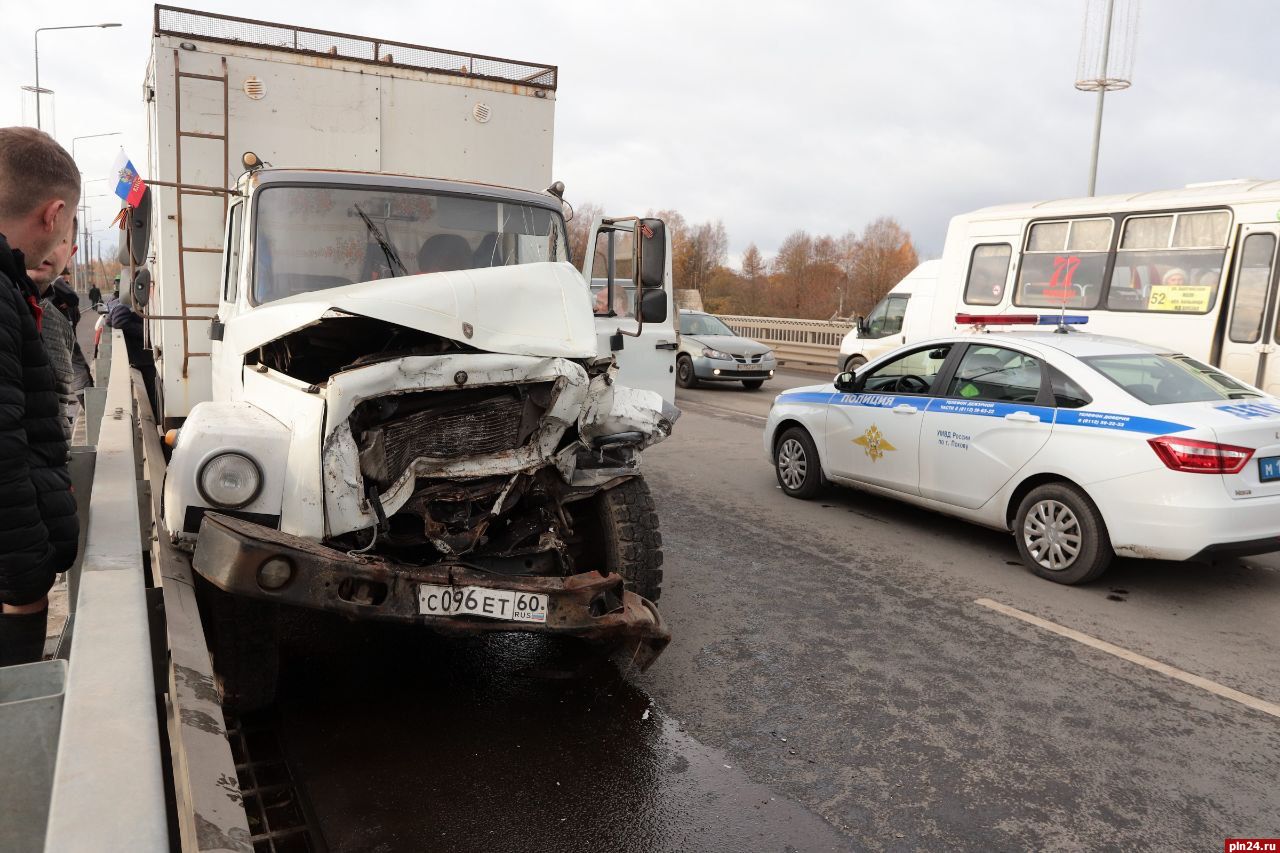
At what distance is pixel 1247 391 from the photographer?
6387 mm

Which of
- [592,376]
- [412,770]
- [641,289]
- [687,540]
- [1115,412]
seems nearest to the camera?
[412,770]

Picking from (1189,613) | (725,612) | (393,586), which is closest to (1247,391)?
(1189,613)

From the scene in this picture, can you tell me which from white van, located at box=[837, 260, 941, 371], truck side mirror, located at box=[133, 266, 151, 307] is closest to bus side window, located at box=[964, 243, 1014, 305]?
white van, located at box=[837, 260, 941, 371]

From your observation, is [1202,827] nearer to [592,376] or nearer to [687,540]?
[592,376]

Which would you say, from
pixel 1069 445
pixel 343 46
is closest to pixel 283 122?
pixel 343 46

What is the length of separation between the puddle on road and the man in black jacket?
133cm

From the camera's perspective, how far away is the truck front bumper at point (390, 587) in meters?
3.04

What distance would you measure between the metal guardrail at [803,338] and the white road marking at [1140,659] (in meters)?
18.2

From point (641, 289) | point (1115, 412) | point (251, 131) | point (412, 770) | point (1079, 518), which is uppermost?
point (251, 131)

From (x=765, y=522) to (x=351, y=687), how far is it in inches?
164

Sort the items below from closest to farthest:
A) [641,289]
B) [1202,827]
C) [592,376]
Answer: [1202,827]
[592,376]
[641,289]

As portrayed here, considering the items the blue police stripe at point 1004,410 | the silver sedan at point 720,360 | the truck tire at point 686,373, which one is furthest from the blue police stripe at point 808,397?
the truck tire at point 686,373

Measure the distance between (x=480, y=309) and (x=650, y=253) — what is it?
2717 mm

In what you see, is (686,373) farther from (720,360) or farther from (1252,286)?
(1252,286)
